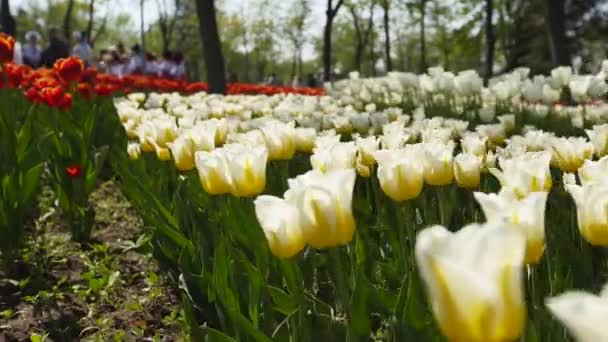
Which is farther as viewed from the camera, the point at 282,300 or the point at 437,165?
the point at 437,165

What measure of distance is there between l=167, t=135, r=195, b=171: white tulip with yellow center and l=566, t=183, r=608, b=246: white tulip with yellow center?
1602mm

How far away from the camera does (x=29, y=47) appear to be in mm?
13641

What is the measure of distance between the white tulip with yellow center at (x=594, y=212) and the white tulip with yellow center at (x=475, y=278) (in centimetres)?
56

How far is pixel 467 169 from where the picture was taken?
6.74 feet

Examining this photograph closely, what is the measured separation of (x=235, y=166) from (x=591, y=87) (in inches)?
148

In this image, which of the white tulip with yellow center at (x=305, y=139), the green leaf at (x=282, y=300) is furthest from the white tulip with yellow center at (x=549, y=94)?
the green leaf at (x=282, y=300)

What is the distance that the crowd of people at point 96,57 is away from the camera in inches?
505

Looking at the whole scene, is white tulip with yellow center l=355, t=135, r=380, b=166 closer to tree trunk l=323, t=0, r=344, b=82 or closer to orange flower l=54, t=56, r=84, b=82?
orange flower l=54, t=56, r=84, b=82

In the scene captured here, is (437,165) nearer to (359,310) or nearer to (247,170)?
(247,170)

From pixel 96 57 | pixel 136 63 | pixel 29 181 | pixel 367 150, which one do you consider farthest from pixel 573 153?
pixel 136 63

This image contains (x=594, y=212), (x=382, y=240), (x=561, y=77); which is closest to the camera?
(x=594, y=212)

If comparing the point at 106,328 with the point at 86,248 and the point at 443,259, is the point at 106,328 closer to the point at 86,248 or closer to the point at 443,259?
the point at 86,248

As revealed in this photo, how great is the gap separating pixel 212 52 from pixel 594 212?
10594 millimetres

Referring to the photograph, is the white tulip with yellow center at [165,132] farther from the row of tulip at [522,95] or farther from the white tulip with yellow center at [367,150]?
the row of tulip at [522,95]
